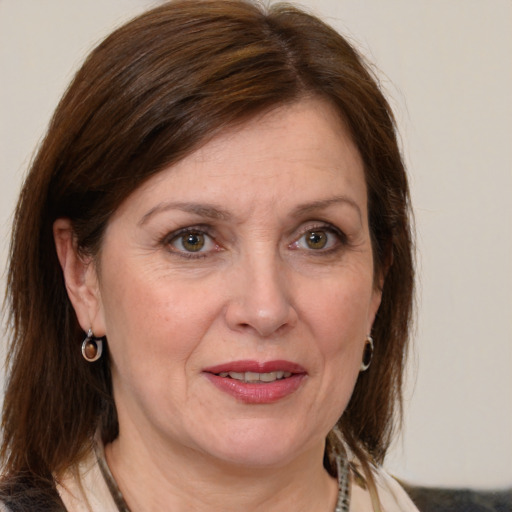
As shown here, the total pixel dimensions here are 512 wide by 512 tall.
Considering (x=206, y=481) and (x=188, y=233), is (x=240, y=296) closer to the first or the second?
Result: (x=188, y=233)

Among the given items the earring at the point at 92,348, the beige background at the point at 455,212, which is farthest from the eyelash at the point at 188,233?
the beige background at the point at 455,212

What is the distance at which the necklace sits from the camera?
9.59 feet

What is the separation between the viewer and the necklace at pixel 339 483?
2.92m

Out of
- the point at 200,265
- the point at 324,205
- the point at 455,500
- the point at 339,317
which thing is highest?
the point at 324,205

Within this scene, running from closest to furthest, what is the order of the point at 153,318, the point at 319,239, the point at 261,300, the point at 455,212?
1. the point at 261,300
2. the point at 153,318
3. the point at 319,239
4. the point at 455,212

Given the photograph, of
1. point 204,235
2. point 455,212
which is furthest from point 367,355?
point 455,212

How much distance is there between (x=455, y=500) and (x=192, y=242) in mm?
1212

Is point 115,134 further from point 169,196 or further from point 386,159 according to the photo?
point 386,159

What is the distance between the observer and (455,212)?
13.9 ft

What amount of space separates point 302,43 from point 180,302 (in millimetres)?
675

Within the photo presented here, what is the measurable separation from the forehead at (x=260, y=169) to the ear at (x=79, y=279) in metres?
0.25

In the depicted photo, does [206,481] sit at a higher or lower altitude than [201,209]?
lower

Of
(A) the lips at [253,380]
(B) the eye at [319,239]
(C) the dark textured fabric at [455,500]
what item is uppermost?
(B) the eye at [319,239]

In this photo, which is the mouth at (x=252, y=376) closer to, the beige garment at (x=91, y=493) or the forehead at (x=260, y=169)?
the forehead at (x=260, y=169)
